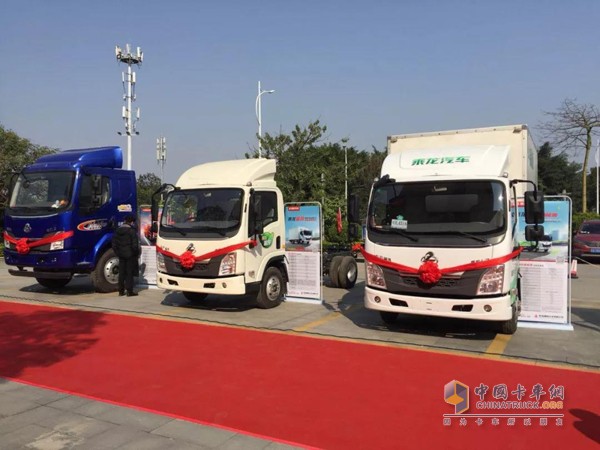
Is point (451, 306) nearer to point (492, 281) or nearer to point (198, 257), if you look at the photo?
point (492, 281)

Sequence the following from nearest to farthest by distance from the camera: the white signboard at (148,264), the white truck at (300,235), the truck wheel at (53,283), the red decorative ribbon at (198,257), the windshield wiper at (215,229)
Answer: the red decorative ribbon at (198,257) → the windshield wiper at (215,229) → the white truck at (300,235) → the white signboard at (148,264) → the truck wheel at (53,283)

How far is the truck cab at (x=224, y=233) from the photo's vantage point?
341 inches

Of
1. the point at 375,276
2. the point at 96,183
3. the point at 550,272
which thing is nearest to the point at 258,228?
the point at 375,276

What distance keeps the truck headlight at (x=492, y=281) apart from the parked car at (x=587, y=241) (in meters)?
13.7

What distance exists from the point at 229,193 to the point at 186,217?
3.11ft

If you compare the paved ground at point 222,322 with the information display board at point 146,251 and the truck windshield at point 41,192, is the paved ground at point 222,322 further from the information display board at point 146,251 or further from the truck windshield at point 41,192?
the truck windshield at point 41,192

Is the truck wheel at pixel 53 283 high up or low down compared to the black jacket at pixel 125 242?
down

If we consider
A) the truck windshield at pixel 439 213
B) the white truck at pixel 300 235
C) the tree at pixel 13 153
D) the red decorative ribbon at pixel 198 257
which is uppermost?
the tree at pixel 13 153

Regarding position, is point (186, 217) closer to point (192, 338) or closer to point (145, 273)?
point (192, 338)

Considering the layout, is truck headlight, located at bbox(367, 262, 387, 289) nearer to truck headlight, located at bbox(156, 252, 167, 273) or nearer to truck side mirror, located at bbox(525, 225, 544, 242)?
truck side mirror, located at bbox(525, 225, 544, 242)

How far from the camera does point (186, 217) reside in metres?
9.17

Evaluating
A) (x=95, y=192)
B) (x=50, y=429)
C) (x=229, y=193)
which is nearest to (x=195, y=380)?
(x=50, y=429)

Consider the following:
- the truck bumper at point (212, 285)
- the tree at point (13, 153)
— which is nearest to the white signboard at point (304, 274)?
the truck bumper at point (212, 285)

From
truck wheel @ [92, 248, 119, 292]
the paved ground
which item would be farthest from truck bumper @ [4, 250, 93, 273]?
the paved ground
